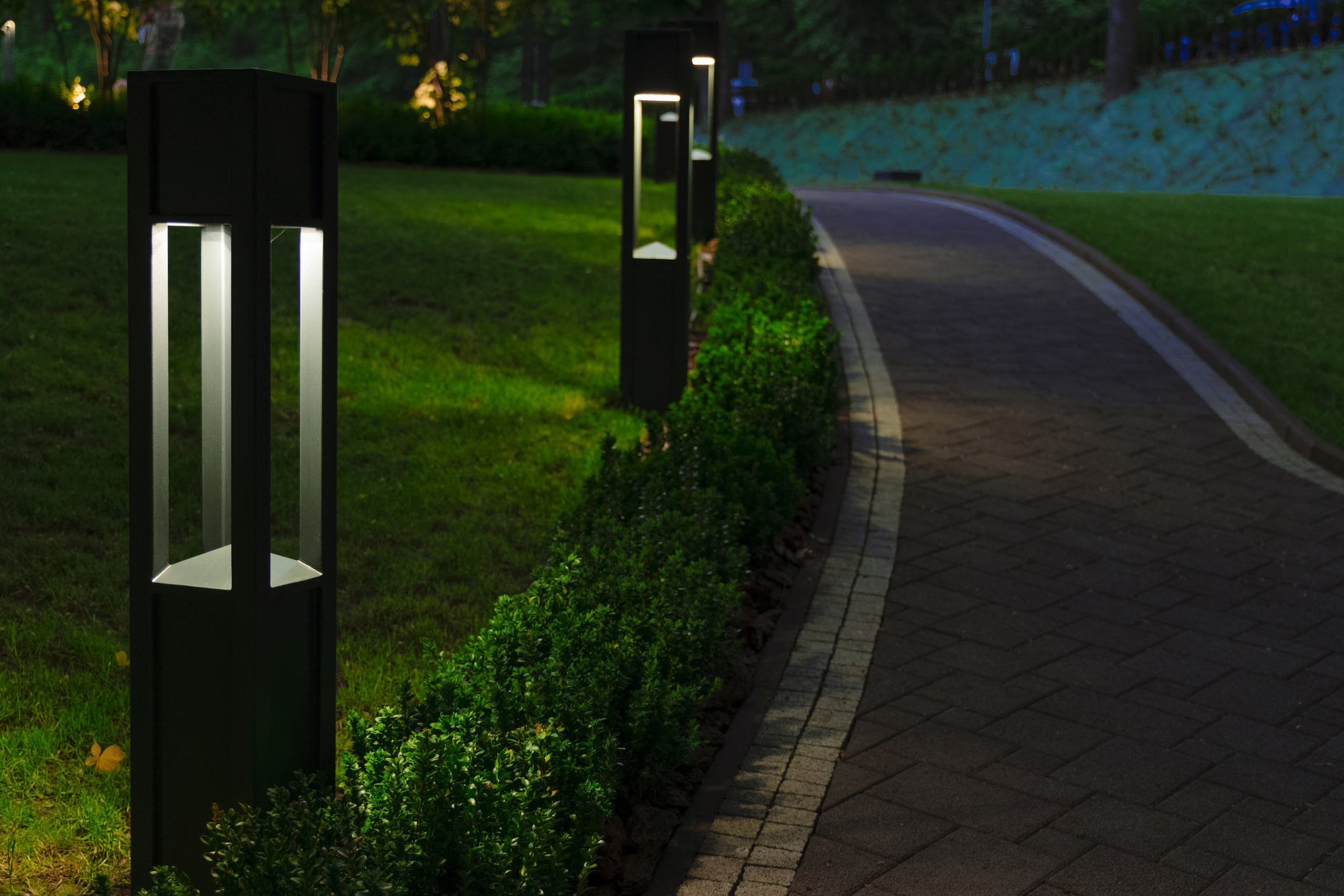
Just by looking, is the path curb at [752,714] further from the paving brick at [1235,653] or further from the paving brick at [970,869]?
the paving brick at [1235,653]

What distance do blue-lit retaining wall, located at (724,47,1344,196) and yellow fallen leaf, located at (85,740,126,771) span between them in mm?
30397

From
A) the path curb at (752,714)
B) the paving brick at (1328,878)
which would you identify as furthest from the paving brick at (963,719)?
the paving brick at (1328,878)

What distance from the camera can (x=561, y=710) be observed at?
369cm

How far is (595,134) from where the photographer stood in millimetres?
24844

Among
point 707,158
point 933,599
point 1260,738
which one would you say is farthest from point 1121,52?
point 1260,738

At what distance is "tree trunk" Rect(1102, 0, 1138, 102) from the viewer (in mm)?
34062

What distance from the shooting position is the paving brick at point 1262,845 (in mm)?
3918

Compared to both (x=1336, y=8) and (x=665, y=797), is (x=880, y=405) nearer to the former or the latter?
Result: (x=665, y=797)

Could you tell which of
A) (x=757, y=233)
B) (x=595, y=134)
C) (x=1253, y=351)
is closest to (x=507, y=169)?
(x=595, y=134)

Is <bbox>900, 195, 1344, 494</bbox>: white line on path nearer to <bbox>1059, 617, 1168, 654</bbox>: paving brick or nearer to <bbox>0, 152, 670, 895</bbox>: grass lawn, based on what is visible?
<bbox>1059, 617, 1168, 654</bbox>: paving brick

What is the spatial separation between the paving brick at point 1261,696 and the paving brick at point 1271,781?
0.40 m

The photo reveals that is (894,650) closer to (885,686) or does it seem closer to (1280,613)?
(885,686)

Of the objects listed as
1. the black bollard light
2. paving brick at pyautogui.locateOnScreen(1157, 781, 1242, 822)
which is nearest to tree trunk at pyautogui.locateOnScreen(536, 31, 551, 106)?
the black bollard light

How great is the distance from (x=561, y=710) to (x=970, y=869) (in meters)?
Result: 1.30
